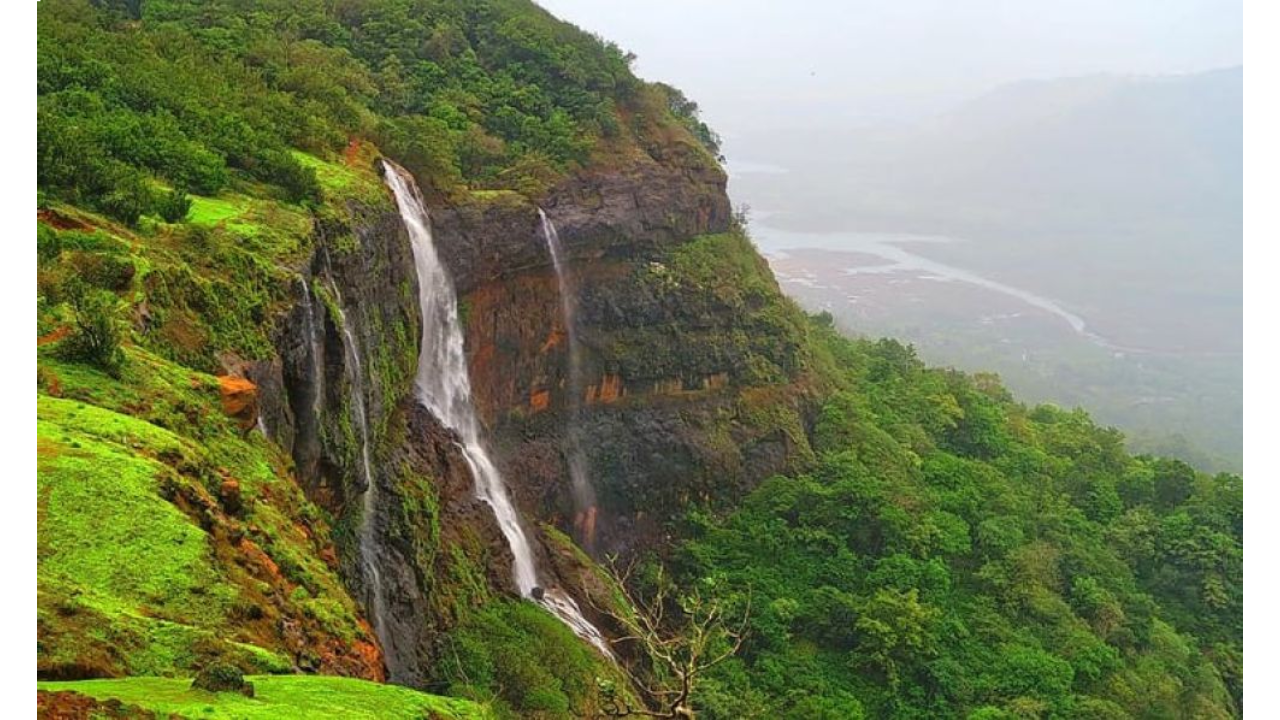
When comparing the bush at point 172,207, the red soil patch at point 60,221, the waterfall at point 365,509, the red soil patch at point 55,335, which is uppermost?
the bush at point 172,207

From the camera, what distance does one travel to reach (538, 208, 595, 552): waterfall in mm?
29266

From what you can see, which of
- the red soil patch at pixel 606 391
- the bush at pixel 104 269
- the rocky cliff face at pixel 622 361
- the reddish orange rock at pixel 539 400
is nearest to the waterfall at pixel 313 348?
the bush at pixel 104 269

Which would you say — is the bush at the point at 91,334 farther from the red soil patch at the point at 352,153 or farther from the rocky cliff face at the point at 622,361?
the rocky cliff face at the point at 622,361

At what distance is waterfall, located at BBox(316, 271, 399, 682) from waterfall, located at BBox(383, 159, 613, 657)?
206 inches

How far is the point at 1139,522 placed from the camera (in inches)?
1345

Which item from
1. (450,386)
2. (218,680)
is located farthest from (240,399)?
(450,386)

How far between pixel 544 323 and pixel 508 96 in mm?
9130

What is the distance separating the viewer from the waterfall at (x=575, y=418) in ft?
96.0

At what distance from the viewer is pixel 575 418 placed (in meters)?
30.1

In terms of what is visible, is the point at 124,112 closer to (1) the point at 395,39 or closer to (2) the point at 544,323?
(2) the point at 544,323

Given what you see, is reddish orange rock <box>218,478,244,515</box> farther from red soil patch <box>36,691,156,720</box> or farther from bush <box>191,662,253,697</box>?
red soil patch <box>36,691,156,720</box>

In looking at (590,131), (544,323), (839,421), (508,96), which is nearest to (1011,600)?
(839,421)

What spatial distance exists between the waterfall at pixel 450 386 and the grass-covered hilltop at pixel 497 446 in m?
0.59

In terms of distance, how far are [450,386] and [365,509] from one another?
7878 mm
